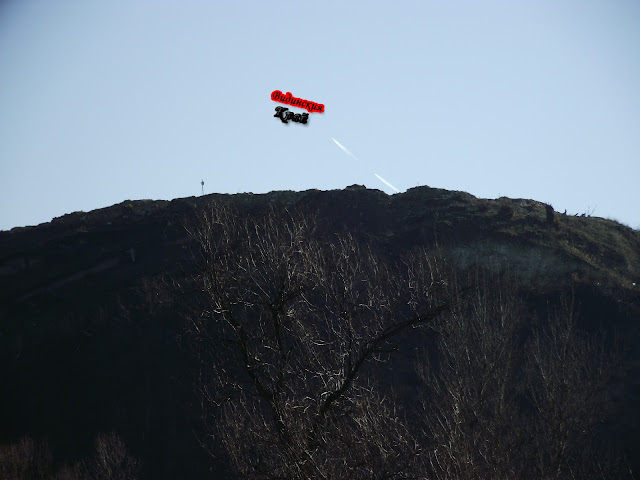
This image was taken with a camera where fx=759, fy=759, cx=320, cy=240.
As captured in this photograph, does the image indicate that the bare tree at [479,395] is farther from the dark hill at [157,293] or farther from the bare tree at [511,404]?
the dark hill at [157,293]

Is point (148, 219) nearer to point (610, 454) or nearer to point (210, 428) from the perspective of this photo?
point (210, 428)

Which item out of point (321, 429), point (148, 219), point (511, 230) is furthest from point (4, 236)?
point (321, 429)

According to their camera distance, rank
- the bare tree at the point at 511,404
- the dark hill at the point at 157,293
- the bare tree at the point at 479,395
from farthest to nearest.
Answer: the dark hill at the point at 157,293, the bare tree at the point at 511,404, the bare tree at the point at 479,395

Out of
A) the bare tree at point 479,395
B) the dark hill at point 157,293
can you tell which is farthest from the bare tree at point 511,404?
the dark hill at point 157,293

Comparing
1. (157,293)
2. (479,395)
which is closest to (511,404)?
(479,395)

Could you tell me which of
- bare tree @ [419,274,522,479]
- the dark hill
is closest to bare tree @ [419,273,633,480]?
bare tree @ [419,274,522,479]

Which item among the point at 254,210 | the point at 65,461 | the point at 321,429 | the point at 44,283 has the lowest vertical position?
the point at 65,461

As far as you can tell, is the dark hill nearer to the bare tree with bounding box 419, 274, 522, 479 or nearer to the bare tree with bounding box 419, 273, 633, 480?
the bare tree with bounding box 419, 273, 633, 480

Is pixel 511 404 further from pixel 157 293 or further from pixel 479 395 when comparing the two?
pixel 157 293
